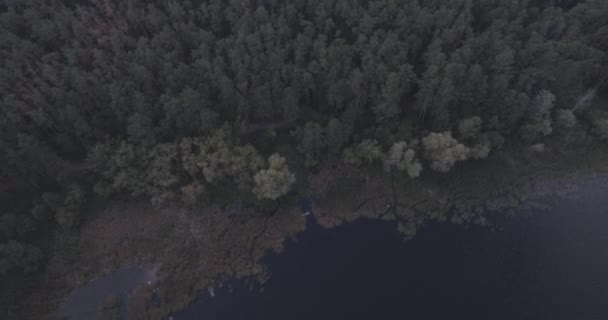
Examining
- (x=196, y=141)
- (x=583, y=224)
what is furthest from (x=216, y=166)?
(x=583, y=224)

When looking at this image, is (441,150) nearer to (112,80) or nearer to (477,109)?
(477,109)

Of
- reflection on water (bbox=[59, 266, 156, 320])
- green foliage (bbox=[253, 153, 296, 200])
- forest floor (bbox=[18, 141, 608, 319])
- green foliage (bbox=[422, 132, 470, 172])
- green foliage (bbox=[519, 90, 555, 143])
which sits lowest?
reflection on water (bbox=[59, 266, 156, 320])

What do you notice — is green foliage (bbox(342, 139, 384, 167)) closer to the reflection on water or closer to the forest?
the forest

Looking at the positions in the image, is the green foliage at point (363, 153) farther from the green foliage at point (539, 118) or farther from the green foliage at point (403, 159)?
the green foliage at point (539, 118)

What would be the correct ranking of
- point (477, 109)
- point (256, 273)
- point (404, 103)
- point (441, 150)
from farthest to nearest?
point (404, 103), point (477, 109), point (441, 150), point (256, 273)

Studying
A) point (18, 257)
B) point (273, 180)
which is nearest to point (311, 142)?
point (273, 180)

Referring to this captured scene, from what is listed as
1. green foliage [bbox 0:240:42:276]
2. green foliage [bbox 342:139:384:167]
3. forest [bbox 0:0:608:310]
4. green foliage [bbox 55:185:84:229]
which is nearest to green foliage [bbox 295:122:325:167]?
forest [bbox 0:0:608:310]
